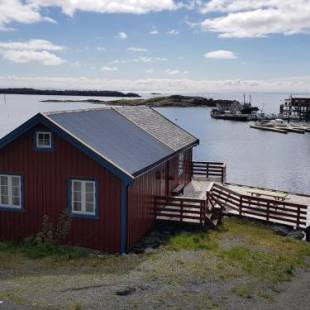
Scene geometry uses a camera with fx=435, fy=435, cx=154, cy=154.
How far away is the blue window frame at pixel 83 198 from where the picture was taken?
1688 centimetres

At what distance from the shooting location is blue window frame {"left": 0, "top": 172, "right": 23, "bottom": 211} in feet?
59.3

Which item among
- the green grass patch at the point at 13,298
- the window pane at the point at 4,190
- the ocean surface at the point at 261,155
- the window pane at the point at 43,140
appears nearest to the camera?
the green grass patch at the point at 13,298

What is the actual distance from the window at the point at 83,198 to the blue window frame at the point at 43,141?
69.1 inches

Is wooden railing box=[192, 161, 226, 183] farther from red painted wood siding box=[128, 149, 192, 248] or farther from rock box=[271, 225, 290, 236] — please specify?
rock box=[271, 225, 290, 236]

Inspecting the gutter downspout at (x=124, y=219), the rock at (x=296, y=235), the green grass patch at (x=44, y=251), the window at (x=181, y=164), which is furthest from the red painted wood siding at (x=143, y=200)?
the rock at (x=296, y=235)

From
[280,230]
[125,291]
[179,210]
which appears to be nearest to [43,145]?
[179,210]

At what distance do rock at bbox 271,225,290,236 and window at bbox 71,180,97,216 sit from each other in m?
9.32

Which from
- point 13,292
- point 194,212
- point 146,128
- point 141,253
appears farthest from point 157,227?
point 13,292

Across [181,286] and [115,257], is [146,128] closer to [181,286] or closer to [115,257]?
[115,257]

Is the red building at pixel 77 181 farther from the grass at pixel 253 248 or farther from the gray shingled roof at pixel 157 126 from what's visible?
the gray shingled roof at pixel 157 126

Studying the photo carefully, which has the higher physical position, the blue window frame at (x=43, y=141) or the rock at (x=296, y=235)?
the blue window frame at (x=43, y=141)

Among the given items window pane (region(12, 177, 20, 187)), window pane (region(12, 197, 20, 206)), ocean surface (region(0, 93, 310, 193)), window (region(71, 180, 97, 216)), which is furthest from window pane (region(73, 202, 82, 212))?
ocean surface (region(0, 93, 310, 193))

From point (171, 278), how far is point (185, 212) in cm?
719

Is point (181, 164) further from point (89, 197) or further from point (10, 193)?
point (10, 193)
